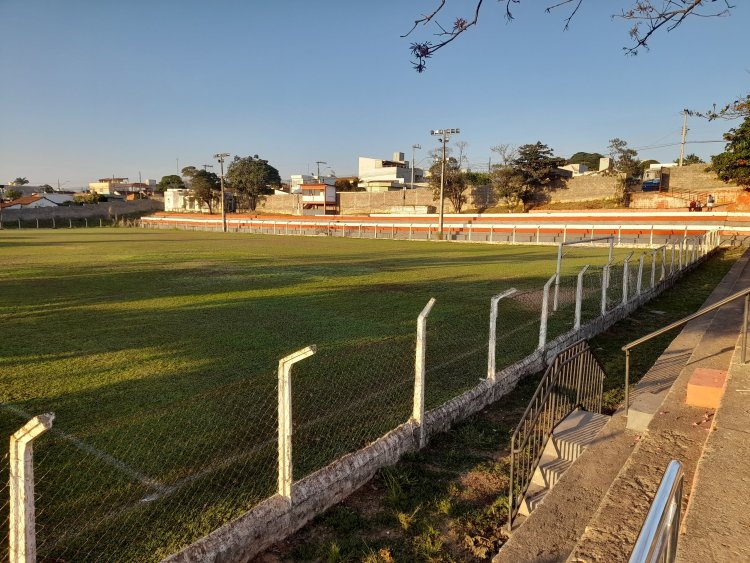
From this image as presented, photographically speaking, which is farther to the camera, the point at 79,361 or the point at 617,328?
the point at 617,328

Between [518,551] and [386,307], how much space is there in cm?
888

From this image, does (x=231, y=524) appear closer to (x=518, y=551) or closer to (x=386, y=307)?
(x=518, y=551)

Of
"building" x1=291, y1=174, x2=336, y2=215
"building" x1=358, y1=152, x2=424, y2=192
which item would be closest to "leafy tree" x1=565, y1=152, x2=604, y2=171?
"building" x1=358, y1=152, x2=424, y2=192

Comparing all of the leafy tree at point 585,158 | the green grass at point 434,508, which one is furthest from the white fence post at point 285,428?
the leafy tree at point 585,158

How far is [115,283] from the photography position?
16062 mm

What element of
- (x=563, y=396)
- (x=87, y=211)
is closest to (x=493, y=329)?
(x=563, y=396)

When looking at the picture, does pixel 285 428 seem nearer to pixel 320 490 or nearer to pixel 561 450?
pixel 320 490

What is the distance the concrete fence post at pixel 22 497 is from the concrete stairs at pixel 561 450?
11.1 feet

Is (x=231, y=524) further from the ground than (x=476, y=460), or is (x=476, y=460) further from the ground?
(x=231, y=524)

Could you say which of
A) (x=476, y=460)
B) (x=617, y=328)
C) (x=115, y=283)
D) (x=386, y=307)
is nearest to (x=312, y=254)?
(x=115, y=283)

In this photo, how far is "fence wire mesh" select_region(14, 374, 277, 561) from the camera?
3.54m

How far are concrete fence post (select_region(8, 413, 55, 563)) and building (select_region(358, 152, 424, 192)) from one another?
8385 centimetres

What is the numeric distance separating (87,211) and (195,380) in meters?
84.4

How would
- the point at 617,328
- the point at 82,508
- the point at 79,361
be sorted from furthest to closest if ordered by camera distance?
the point at 617,328, the point at 79,361, the point at 82,508
